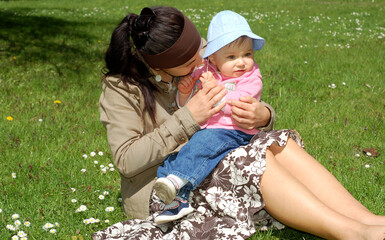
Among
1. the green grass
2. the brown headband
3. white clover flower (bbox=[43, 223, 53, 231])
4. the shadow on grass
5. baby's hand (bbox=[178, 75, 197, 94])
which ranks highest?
the brown headband

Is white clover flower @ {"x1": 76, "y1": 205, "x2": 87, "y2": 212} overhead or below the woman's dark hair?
below

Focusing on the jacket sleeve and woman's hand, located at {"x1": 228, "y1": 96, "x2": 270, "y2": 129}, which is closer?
the jacket sleeve

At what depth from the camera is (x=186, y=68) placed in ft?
10.8

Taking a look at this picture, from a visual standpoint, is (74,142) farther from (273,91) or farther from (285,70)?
(285,70)

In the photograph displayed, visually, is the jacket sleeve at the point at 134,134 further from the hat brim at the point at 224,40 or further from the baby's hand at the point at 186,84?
the hat brim at the point at 224,40

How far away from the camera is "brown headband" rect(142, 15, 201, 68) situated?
10.1ft

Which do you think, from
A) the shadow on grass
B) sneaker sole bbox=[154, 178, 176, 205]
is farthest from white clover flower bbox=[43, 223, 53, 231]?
the shadow on grass

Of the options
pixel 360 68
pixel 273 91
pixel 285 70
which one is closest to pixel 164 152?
pixel 273 91

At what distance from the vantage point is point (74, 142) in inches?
194

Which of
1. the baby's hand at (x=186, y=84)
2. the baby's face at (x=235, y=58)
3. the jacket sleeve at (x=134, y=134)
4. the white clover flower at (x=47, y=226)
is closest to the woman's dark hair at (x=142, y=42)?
the jacket sleeve at (x=134, y=134)

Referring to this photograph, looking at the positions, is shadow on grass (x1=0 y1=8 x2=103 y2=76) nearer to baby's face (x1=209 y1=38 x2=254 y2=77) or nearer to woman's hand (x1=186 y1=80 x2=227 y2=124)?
baby's face (x1=209 y1=38 x2=254 y2=77)

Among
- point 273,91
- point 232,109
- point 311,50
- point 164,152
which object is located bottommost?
point 311,50

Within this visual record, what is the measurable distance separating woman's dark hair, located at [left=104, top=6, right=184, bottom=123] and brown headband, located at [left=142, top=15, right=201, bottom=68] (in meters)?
0.04

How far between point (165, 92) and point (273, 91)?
131 inches
